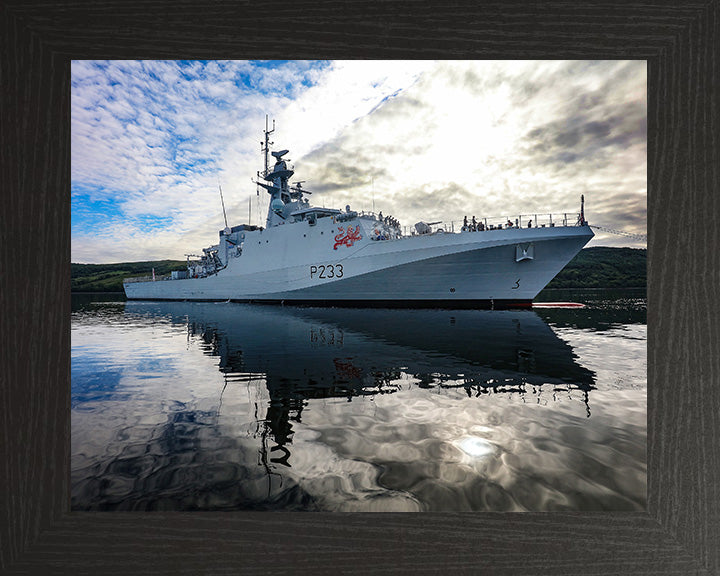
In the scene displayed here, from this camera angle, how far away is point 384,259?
17.9 m

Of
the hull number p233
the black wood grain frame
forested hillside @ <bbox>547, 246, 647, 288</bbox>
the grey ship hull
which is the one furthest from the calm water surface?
forested hillside @ <bbox>547, 246, 647, 288</bbox>

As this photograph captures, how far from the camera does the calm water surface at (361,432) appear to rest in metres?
2.20

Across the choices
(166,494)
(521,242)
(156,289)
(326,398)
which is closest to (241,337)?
(326,398)

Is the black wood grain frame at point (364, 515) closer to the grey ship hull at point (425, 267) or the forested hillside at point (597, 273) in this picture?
the grey ship hull at point (425, 267)

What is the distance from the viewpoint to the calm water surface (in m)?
2.20

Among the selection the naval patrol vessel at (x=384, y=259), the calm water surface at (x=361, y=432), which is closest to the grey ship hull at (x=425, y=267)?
the naval patrol vessel at (x=384, y=259)

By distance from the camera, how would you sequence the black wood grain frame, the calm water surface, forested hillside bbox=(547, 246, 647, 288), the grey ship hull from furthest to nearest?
forested hillside bbox=(547, 246, 647, 288)
the grey ship hull
the calm water surface
the black wood grain frame

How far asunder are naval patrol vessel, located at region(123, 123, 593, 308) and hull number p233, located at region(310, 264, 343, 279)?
57 mm

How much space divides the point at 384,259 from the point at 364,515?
16927mm

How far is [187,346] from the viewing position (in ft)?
28.8

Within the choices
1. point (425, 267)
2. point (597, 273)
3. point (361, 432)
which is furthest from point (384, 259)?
point (597, 273)

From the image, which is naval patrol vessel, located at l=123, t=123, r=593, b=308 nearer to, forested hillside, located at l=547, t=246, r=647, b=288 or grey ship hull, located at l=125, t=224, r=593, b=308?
grey ship hull, located at l=125, t=224, r=593, b=308

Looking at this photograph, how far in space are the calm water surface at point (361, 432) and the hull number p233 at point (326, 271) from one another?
12.5m

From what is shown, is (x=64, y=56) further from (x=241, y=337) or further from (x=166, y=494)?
(x=241, y=337)
